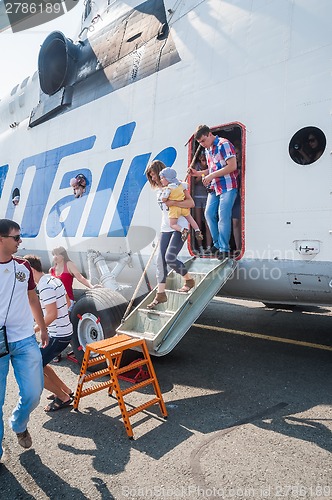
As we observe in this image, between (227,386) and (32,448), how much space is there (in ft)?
7.29

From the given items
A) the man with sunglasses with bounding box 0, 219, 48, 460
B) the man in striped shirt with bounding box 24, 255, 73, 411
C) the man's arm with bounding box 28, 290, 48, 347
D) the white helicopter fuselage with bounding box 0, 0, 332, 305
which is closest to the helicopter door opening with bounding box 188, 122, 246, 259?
the white helicopter fuselage with bounding box 0, 0, 332, 305

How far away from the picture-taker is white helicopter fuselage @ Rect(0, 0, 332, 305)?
4309mm

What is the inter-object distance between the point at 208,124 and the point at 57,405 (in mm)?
3764

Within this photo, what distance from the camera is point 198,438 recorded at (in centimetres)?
359

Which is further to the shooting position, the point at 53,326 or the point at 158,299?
the point at 158,299

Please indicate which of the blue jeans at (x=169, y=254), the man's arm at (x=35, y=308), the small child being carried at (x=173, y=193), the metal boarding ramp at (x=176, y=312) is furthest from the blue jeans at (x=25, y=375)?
the small child being carried at (x=173, y=193)

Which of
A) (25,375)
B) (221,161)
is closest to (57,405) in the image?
(25,375)

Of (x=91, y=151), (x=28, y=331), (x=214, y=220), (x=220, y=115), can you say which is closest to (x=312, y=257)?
(x=214, y=220)

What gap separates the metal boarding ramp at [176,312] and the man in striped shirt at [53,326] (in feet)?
2.20

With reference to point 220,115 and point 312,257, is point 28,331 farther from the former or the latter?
point 220,115

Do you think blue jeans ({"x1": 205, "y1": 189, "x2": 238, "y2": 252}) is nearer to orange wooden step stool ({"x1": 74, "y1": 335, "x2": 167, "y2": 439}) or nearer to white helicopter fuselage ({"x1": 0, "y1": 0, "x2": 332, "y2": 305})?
white helicopter fuselage ({"x1": 0, "y1": 0, "x2": 332, "y2": 305})

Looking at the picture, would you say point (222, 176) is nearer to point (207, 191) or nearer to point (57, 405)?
point (207, 191)

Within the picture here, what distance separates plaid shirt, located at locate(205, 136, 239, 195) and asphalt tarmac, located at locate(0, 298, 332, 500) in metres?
2.34

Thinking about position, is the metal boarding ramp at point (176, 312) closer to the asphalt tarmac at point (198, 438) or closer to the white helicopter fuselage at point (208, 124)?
the white helicopter fuselage at point (208, 124)
